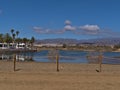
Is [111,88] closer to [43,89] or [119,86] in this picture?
[119,86]

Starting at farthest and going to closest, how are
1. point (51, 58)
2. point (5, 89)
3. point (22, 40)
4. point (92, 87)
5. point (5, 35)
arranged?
1. point (22, 40)
2. point (5, 35)
3. point (51, 58)
4. point (92, 87)
5. point (5, 89)

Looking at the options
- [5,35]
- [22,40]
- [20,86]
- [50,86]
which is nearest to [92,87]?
[50,86]

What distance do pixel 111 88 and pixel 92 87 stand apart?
0.95 metres

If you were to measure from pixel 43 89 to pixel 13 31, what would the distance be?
14734 centimetres

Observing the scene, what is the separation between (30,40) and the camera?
194 meters

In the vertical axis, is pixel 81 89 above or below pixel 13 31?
below

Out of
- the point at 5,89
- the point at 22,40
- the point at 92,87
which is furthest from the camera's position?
the point at 22,40

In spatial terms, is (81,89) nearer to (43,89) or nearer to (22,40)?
(43,89)

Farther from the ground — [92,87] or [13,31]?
[13,31]

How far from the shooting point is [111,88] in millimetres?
15742

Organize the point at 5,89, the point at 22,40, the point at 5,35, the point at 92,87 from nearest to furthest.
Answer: the point at 5,89, the point at 92,87, the point at 5,35, the point at 22,40

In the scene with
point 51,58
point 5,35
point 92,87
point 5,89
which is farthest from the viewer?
point 5,35

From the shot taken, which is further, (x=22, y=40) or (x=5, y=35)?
(x=22, y=40)

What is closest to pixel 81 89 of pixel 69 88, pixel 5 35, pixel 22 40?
pixel 69 88
